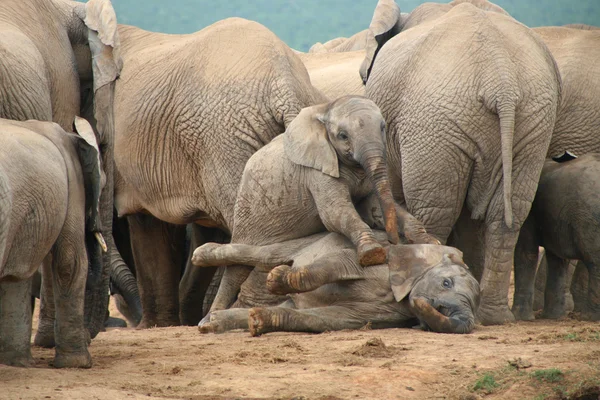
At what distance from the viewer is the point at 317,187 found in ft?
20.1

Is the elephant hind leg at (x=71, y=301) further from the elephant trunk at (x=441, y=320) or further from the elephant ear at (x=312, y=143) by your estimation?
the elephant ear at (x=312, y=143)

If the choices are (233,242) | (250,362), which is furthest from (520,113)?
(250,362)

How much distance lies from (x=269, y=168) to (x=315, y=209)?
34 cm

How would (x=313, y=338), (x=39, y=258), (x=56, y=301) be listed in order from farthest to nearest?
(x=313, y=338) < (x=56, y=301) < (x=39, y=258)

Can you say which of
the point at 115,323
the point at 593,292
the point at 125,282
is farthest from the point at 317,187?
the point at 115,323

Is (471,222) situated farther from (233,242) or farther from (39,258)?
(39,258)

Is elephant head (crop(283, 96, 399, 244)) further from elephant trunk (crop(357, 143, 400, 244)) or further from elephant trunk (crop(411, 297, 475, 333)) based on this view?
elephant trunk (crop(411, 297, 475, 333))

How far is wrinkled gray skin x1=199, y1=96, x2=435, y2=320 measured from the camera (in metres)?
5.85

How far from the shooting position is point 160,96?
7656mm

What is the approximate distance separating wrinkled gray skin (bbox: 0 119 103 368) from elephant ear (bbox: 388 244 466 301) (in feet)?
4.71

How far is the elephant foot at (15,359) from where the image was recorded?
477cm

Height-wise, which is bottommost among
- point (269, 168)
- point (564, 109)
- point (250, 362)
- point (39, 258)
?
point (250, 362)

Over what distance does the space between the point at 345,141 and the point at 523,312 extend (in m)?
1.63

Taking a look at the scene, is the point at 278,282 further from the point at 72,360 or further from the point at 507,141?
the point at 507,141
